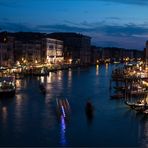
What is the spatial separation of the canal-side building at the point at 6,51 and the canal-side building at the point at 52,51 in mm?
11670

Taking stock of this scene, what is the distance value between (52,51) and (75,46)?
39.1 ft

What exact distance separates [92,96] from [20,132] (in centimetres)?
920

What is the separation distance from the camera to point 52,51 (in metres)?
56.3

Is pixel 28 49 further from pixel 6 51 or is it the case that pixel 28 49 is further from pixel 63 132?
pixel 63 132

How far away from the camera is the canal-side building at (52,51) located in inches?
2117

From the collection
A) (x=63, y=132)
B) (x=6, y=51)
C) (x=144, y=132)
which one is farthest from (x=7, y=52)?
(x=144, y=132)

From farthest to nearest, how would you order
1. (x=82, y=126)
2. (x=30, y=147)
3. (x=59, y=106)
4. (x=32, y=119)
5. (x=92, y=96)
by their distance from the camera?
(x=92, y=96) < (x=59, y=106) < (x=32, y=119) < (x=82, y=126) < (x=30, y=147)

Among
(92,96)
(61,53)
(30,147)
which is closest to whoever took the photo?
(30,147)

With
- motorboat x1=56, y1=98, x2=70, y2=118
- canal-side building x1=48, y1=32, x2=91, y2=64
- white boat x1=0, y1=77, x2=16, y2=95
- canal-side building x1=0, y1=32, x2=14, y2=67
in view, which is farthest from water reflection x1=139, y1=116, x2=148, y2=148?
canal-side building x1=48, y1=32, x2=91, y2=64

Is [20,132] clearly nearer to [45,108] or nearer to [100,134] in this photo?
[100,134]

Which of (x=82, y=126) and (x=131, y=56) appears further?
(x=131, y=56)

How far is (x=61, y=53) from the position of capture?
2429 inches

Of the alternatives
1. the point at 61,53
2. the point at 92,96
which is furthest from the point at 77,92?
the point at 61,53

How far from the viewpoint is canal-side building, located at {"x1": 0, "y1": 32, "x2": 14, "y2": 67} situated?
38406mm
